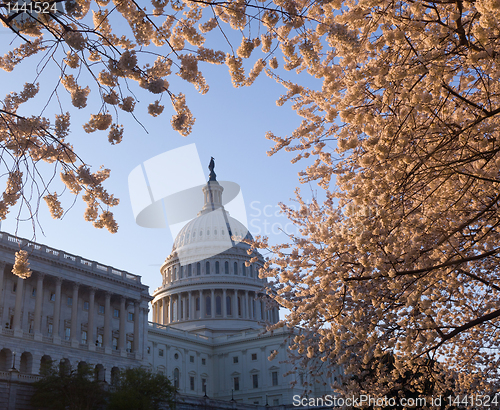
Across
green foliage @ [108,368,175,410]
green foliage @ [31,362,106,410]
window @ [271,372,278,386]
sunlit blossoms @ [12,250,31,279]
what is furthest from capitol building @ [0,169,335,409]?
sunlit blossoms @ [12,250,31,279]

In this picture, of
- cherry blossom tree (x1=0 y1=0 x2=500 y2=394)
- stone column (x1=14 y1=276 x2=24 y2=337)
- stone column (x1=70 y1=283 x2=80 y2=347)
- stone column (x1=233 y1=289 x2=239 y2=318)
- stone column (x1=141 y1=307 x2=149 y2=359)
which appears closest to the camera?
cherry blossom tree (x1=0 y1=0 x2=500 y2=394)

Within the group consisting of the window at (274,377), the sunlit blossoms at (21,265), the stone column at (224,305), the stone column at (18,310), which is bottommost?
the sunlit blossoms at (21,265)

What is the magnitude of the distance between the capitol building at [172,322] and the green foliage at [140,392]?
735cm

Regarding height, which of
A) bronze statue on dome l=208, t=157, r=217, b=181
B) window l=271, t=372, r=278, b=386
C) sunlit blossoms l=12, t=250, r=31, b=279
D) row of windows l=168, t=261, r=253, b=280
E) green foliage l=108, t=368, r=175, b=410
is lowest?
sunlit blossoms l=12, t=250, r=31, b=279

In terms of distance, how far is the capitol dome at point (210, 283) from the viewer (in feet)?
362

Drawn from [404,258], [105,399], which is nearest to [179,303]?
[105,399]

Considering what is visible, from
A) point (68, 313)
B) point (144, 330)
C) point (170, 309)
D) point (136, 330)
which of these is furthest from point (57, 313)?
point (170, 309)

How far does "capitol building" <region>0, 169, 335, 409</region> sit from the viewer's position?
54500mm

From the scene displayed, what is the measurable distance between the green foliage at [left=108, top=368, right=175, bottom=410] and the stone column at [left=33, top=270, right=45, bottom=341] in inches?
419

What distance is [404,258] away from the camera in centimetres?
1074

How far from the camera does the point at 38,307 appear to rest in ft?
187

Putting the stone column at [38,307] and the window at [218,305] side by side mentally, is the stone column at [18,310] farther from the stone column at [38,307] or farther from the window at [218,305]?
the window at [218,305]

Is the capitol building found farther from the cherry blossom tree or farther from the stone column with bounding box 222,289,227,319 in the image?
the cherry blossom tree

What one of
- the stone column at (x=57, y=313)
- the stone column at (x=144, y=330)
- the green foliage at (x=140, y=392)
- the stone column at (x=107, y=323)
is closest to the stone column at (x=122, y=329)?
the stone column at (x=107, y=323)
